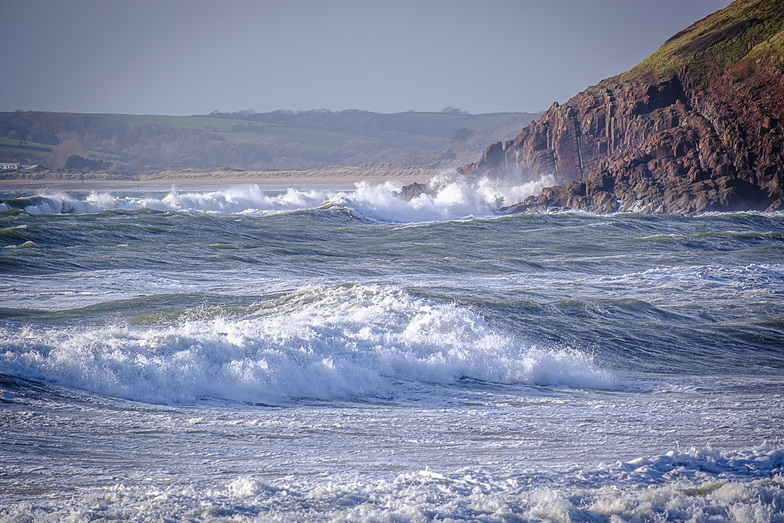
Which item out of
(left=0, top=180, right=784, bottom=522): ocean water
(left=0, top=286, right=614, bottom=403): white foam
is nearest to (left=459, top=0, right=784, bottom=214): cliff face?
(left=0, top=180, right=784, bottom=522): ocean water

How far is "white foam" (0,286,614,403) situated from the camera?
6.57 metres

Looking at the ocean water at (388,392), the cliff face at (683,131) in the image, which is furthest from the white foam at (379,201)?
the ocean water at (388,392)

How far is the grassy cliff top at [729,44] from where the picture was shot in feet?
118

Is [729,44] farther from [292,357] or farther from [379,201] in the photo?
[292,357]

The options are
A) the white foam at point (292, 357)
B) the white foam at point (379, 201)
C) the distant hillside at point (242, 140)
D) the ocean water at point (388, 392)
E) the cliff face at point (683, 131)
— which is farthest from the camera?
the distant hillside at point (242, 140)

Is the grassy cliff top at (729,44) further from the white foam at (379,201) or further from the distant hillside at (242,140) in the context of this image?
the distant hillside at (242,140)

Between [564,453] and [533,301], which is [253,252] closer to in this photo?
[533,301]

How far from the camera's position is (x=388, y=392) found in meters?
7.12

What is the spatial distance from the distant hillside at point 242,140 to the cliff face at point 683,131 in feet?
191

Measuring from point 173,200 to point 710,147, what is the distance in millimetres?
35014

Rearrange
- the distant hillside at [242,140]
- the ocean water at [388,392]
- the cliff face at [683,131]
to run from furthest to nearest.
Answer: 1. the distant hillside at [242,140]
2. the cliff face at [683,131]
3. the ocean water at [388,392]

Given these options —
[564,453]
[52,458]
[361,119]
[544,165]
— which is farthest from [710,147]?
[361,119]

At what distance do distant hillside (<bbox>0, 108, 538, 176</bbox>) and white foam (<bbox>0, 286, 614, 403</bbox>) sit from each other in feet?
259

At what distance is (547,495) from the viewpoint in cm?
395
